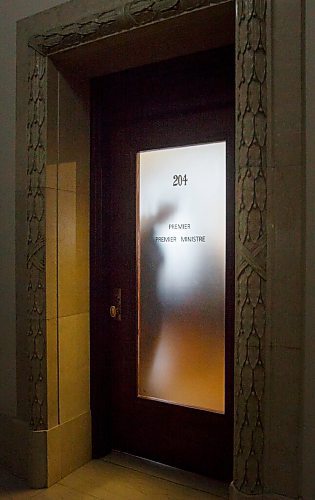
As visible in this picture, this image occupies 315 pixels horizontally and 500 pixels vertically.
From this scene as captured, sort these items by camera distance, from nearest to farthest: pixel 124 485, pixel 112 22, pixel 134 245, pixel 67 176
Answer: pixel 112 22
pixel 124 485
pixel 67 176
pixel 134 245

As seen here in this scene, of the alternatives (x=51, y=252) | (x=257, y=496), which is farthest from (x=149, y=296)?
(x=257, y=496)

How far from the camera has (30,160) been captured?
2486 millimetres

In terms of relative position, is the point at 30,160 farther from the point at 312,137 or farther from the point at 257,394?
the point at 257,394

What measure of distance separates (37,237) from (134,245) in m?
0.56

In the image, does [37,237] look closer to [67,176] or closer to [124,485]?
[67,176]

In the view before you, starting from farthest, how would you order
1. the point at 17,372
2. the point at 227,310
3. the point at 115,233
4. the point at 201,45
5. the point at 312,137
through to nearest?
the point at 115,233 < the point at 17,372 < the point at 227,310 < the point at 201,45 < the point at 312,137

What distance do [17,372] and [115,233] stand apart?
0.96 m

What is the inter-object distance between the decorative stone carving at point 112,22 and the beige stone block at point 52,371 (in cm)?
143

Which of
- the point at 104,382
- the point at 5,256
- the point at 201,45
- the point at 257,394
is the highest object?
the point at 201,45

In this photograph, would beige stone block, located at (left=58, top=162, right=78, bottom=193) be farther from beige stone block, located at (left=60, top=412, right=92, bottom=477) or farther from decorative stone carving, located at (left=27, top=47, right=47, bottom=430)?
beige stone block, located at (left=60, top=412, right=92, bottom=477)

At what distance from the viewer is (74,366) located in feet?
8.68

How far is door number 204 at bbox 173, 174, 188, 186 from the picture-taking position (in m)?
2.53

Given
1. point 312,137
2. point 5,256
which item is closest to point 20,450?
point 5,256

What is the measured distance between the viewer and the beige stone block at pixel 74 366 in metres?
2.57
